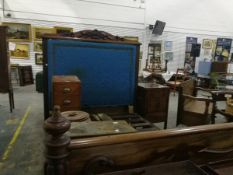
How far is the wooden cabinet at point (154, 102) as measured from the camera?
3.41 m

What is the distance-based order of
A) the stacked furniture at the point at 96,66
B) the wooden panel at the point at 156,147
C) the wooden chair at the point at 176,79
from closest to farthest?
the wooden panel at the point at 156,147, the stacked furniture at the point at 96,66, the wooden chair at the point at 176,79

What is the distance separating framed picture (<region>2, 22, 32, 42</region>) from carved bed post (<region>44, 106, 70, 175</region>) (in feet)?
22.9

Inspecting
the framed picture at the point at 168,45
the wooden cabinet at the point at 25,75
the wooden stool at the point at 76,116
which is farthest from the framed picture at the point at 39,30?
the wooden stool at the point at 76,116

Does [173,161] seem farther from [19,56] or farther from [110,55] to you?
[19,56]

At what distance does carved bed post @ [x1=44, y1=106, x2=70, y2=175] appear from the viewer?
91 cm

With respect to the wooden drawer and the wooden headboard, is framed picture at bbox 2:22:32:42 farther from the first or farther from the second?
the wooden headboard

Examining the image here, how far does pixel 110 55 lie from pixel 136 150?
8.06 ft

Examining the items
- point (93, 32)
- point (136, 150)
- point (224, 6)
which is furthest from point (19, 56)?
point (224, 6)

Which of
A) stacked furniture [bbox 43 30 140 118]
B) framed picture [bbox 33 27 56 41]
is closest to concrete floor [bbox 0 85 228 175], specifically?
stacked furniture [bbox 43 30 140 118]

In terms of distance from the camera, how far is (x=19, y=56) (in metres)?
7.20

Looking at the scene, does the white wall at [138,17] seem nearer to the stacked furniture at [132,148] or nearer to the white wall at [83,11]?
the white wall at [83,11]

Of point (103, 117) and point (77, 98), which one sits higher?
point (77, 98)

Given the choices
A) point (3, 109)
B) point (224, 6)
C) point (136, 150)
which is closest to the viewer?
point (136, 150)

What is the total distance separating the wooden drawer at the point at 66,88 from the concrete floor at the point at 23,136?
34.9 inches
